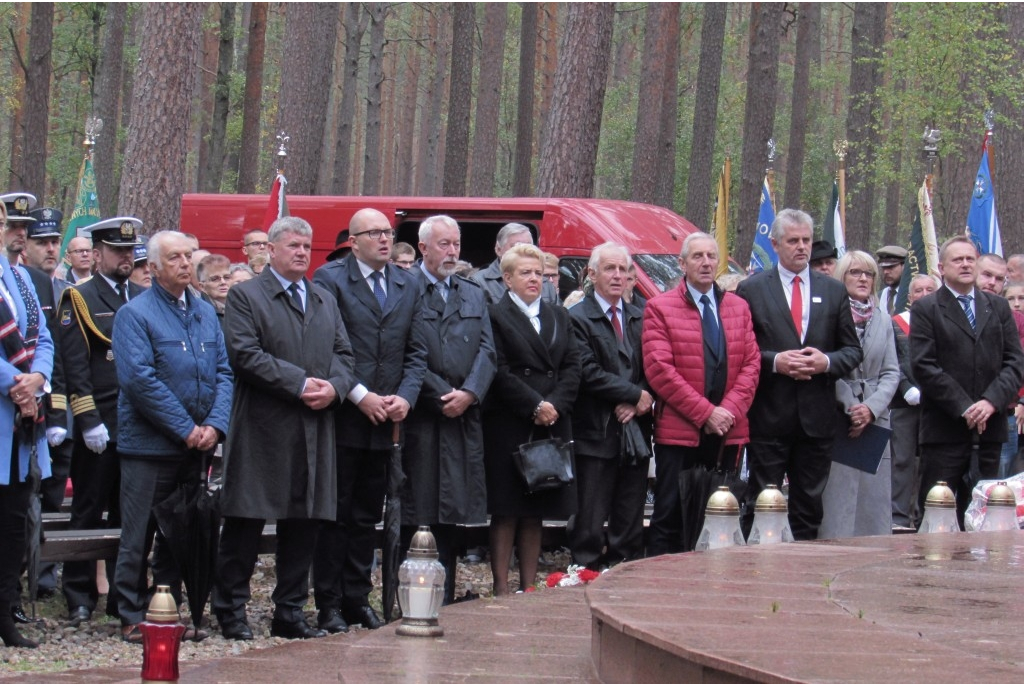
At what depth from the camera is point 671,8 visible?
1027 inches

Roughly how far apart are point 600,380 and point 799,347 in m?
1.27

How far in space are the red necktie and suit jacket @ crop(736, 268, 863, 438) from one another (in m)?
0.05

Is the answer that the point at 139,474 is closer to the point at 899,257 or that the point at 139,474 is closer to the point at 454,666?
the point at 454,666

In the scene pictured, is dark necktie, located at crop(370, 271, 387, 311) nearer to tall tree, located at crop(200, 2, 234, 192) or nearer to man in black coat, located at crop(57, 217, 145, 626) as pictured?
man in black coat, located at crop(57, 217, 145, 626)

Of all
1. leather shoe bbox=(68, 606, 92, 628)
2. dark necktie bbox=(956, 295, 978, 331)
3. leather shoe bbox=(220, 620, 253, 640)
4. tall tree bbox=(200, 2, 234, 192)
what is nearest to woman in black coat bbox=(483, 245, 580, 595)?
leather shoe bbox=(220, 620, 253, 640)

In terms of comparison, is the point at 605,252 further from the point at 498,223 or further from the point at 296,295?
the point at 498,223

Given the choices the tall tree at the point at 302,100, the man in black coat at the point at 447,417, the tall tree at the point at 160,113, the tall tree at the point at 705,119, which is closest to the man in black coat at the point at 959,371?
the man in black coat at the point at 447,417

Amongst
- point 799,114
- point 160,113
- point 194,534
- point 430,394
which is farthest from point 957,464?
point 799,114

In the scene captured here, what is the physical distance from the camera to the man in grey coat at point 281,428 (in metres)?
7.78

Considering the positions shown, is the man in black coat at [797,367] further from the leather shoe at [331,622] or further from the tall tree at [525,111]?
the tall tree at [525,111]

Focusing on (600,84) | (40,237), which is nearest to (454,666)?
(40,237)

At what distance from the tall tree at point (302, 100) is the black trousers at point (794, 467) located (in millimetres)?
14437

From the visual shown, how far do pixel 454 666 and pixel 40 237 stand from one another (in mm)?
5919

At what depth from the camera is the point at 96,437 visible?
848cm
